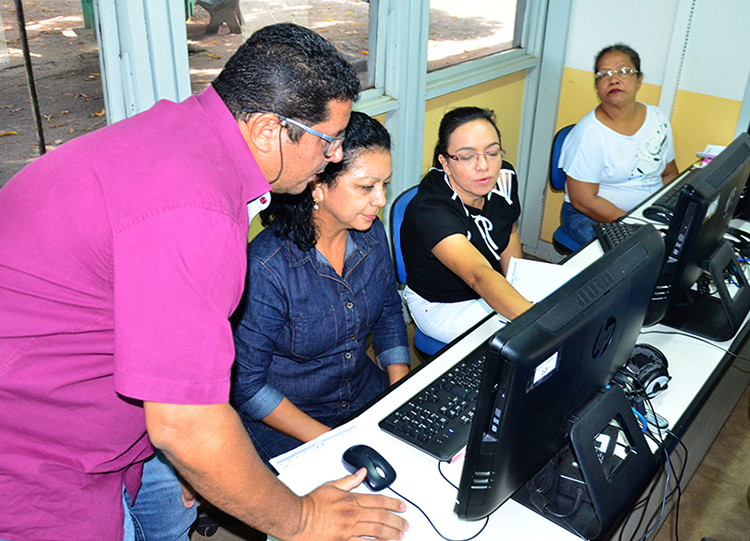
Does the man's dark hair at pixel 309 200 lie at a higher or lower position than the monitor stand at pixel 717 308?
higher

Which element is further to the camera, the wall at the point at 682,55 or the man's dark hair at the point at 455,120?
the wall at the point at 682,55

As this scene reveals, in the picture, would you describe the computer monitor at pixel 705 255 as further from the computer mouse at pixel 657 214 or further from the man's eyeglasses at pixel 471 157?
the man's eyeglasses at pixel 471 157

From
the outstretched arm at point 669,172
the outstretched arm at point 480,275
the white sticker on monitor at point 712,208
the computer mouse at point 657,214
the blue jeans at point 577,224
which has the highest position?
the white sticker on monitor at point 712,208

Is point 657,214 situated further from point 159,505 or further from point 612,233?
point 159,505

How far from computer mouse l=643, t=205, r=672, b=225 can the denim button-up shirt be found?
118cm

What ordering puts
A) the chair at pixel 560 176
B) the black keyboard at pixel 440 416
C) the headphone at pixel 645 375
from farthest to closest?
the chair at pixel 560 176
the headphone at pixel 645 375
the black keyboard at pixel 440 416

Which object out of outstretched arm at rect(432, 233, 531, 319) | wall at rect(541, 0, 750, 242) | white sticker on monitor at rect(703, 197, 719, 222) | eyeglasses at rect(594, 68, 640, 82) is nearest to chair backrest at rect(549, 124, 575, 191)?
eyeglasses at rect(594, 68, 640, 82)

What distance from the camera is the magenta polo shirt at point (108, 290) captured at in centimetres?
89

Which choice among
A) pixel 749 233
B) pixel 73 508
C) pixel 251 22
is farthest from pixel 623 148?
pixel 73 508

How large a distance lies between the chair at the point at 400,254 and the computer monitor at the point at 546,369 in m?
0.96

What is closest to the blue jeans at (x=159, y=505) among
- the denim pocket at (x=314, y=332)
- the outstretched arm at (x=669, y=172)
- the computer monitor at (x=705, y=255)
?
the denim pocket at (x=314, y=332)

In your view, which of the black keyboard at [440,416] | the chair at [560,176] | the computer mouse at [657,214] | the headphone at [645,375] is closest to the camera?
the black keyboard at [440,416]

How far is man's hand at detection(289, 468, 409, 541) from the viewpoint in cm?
110

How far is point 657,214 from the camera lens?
251 centimetres
